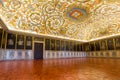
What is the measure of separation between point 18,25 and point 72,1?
→ 6.90 m

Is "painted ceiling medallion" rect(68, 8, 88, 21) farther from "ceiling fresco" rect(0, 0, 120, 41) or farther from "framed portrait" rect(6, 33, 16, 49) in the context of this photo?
"framed portrait" rect(6, 33, 16, 49)

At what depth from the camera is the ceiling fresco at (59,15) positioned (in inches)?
322

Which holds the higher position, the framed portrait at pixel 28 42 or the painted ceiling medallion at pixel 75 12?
the painted ceiling medallion at pixel 75 12

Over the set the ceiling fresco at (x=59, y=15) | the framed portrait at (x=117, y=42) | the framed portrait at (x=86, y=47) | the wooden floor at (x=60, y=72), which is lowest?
the wooden floor at (x=60, y=72)

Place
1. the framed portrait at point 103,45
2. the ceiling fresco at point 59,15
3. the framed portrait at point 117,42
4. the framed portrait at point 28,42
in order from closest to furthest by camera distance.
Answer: the ceiling fresco at point 59,15, the framed portrait at point 28,42, the framed portrait at point 117,42, the framed portrait at point 103,45

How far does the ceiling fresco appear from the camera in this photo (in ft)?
26.8

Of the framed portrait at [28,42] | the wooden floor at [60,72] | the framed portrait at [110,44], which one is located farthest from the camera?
the framed portrait at [110,44]

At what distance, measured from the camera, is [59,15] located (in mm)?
10797

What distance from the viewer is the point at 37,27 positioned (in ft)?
38.8

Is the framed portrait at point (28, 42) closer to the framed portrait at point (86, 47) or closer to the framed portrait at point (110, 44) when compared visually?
the framed portrait at point (86, 47)

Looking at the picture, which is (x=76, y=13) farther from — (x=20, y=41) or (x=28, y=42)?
(x=20, y=41)

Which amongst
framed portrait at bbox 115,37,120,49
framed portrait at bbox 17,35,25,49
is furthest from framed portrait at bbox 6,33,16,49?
framed portrait at bbox 115,37,120,49

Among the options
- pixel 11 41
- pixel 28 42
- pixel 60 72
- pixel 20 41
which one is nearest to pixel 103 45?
pixel 28 42

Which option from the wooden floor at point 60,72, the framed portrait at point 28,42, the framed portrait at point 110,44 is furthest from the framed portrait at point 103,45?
the framed portrait at point 28,42
